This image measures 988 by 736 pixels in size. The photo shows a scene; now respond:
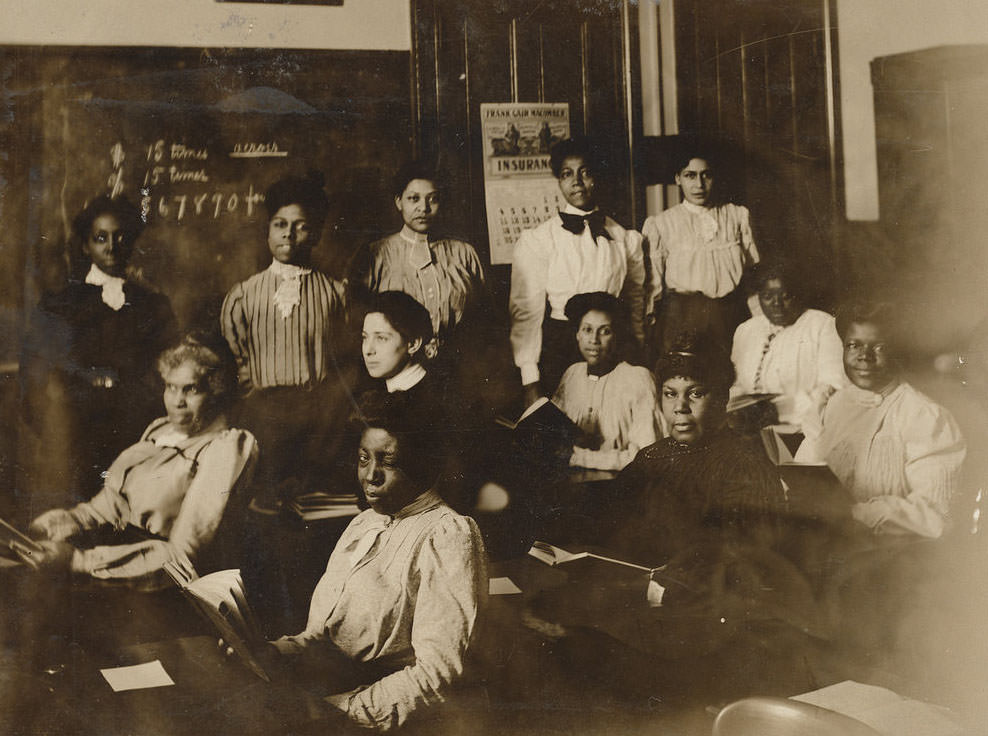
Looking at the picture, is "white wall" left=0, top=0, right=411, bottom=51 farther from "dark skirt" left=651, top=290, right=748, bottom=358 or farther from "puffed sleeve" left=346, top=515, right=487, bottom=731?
"puffed sleeve" left=346, top=515, right=487, bottom=731

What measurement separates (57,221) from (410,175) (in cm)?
92

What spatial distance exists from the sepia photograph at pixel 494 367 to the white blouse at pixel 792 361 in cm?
1

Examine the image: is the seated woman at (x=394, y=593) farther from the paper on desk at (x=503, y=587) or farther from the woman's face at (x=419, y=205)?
the woman's face at (x=419, y=205)

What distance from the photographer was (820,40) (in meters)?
2.49

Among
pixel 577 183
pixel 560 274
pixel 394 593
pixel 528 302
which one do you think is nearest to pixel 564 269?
pixel 560 274

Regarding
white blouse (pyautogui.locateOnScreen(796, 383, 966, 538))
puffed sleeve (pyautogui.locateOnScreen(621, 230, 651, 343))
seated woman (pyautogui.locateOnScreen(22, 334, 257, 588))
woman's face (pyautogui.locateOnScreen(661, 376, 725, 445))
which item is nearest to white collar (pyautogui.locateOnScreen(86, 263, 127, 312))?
seated woman (pyautogui.locateOnScreen(22, 334, 257, 588))

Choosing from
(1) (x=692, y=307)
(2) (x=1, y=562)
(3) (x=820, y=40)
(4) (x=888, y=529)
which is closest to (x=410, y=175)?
(1) (x=692, y=307)

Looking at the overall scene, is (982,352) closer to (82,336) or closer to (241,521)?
(241,521)

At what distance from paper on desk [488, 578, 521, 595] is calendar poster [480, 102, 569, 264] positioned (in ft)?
2.85

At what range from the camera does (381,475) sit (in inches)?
90.0

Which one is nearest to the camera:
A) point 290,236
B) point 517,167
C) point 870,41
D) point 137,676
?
point 137,676

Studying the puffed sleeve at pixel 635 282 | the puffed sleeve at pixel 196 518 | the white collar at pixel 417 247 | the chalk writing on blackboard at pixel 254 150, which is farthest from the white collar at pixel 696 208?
the puffed sleeve at pixel 196 518

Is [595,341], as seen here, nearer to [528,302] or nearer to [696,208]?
[528,302]

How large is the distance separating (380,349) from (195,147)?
28.3 inches
